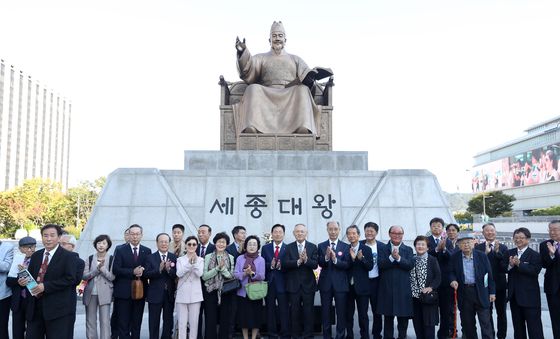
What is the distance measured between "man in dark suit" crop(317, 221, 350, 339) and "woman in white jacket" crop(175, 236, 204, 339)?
1289mm

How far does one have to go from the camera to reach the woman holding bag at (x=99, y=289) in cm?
459

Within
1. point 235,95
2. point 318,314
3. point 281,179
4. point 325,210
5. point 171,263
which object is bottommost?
point 318,314

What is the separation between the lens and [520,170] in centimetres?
5734

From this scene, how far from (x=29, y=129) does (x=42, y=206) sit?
32941 millimetres

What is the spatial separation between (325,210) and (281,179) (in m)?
0.93

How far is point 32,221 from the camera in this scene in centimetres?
3359

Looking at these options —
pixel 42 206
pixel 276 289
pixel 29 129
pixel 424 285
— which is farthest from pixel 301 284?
pixel 29 129

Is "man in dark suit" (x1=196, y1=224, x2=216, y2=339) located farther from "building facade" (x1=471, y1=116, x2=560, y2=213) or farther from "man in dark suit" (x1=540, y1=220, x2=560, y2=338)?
"building facade" (x1=471, y1=116, x2=560, y2=213)

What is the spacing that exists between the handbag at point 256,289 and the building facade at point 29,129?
193 ft

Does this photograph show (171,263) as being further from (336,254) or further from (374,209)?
(374,209)

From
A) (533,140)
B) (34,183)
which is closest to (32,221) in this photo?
(34,183)

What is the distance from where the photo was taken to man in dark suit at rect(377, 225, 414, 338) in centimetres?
464

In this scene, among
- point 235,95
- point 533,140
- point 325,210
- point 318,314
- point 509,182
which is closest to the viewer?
point 318,314

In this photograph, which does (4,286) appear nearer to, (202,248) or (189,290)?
(189,290)
